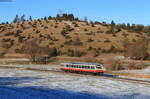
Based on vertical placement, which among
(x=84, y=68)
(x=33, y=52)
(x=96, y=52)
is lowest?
(x=84, y=68)

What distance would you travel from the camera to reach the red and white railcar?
1716 inches

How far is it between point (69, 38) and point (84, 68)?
5967 centimetres

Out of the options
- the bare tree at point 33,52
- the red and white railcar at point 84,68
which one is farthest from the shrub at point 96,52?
the red and white railcar at point 84,68

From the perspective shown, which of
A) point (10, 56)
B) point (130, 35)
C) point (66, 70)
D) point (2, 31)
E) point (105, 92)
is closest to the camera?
point (105, 92)

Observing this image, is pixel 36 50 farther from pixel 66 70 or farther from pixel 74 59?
pixel 66 70

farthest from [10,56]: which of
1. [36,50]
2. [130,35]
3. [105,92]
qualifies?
[105,92]

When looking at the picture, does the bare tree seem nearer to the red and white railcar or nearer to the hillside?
the hillside

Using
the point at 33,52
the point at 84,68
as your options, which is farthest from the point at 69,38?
the point at 84,68

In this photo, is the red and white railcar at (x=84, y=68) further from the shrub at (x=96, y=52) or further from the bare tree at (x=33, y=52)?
the shrub at (x=96, y=52)

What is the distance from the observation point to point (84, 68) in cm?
4531

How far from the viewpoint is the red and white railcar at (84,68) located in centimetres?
4358

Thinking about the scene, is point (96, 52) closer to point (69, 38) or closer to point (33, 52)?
point (33, 52)

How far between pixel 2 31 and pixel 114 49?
56688 mm

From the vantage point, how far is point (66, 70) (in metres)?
49.6
